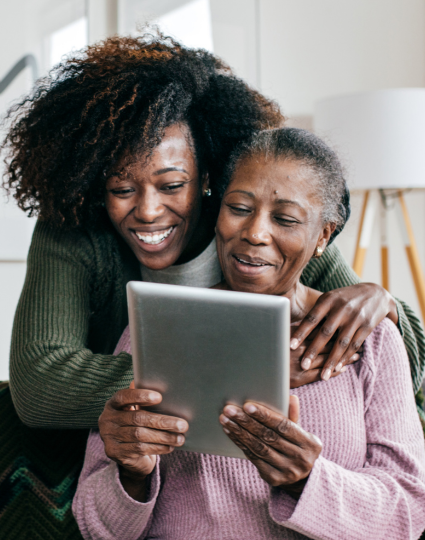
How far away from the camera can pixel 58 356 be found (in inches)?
43.6

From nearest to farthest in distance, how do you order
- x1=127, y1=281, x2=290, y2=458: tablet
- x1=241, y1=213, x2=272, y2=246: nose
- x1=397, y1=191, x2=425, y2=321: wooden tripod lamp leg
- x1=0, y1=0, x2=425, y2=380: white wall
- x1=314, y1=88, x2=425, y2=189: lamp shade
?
1. x1=127, y1=281, x2=290, y2=458: tablet
2. x1=241, y1=213, x2=272, y2=246: nose
3. x1=314, y1=88, x2=425, y2=189: lamp shade
4. x1=397, y1=191, x2=425, y2=321: wooden tripod lamp leg
5. x1=0, y1=0, x2=425, y2=380: white wall

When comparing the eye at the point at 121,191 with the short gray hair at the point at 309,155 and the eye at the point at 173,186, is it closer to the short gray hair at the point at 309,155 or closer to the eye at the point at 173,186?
the eye at the point at 173,186

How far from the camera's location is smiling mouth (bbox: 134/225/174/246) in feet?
4.12

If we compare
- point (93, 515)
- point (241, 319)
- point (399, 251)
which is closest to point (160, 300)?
point (241, 319)

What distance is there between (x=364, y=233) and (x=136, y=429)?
1.92 meters

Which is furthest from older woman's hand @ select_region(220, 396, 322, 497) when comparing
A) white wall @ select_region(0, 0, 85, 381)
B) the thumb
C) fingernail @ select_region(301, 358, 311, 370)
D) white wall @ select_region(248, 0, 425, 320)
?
white wall @ select_region(248, 0, 425, 320)

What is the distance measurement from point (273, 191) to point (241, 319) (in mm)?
344

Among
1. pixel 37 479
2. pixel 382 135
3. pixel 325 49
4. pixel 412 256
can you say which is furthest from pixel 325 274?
pixel 325 49

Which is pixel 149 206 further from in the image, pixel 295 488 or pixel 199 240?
pixel 295 488

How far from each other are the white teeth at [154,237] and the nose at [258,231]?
0.32 meters

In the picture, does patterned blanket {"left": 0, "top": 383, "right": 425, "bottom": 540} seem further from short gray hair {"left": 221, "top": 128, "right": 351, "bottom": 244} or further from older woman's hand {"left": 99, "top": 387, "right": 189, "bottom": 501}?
short gray hair {"left": 221, "top": 128, "right": 351, "bottom": 244}

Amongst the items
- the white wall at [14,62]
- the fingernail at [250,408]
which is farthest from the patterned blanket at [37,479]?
the white wall at [14,62]

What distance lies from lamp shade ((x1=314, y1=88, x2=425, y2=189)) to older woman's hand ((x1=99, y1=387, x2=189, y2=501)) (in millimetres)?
1673

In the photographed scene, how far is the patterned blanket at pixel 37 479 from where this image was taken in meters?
1.12
